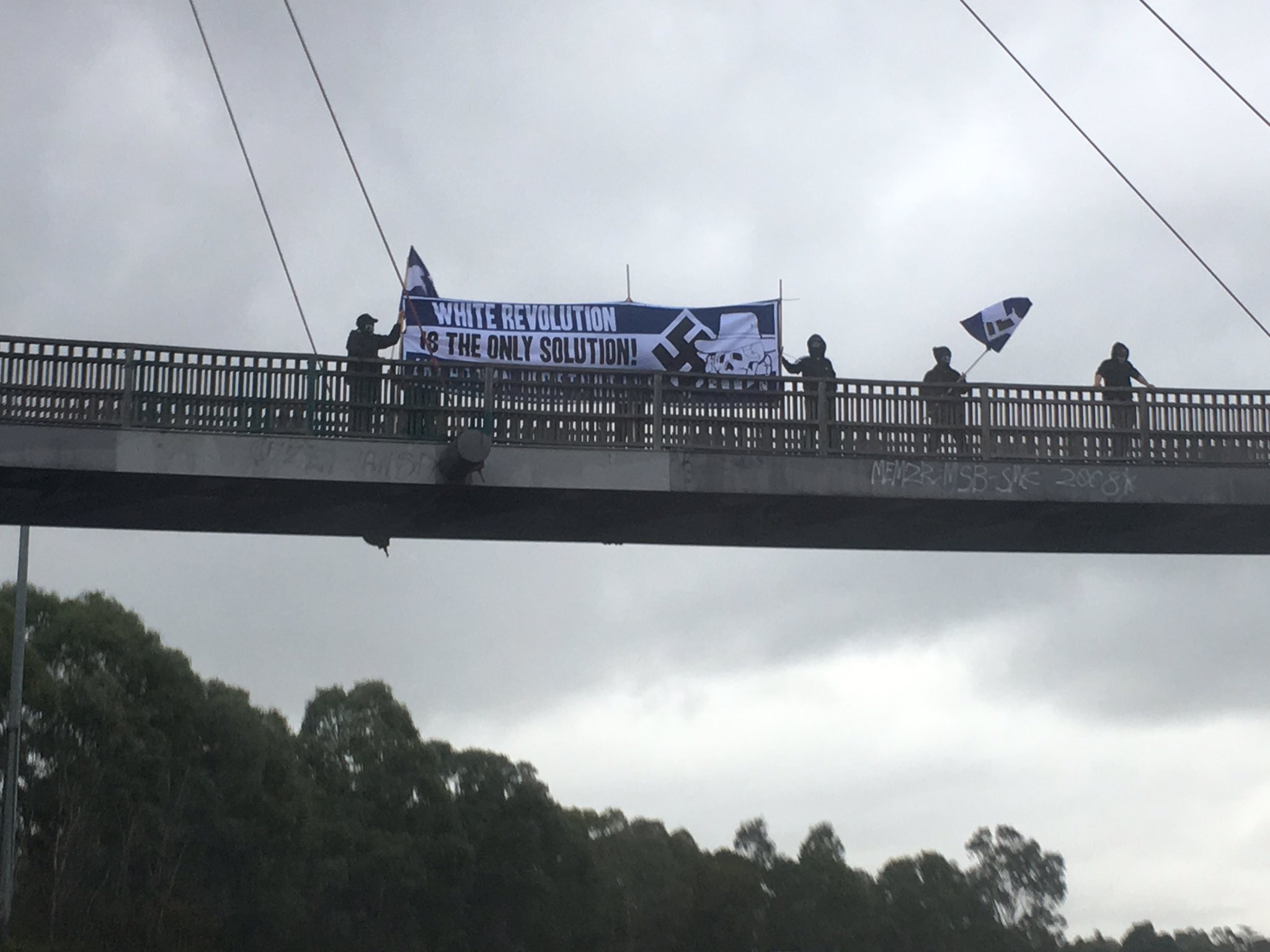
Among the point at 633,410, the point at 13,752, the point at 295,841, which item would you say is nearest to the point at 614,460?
the point at 633,410

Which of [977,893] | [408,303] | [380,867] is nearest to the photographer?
[408,303]

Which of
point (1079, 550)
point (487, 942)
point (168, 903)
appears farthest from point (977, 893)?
point (1079, 550)

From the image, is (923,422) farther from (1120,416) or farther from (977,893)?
(977,893)

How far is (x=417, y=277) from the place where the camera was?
890 inches

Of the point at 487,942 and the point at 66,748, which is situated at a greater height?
the point at 66,748

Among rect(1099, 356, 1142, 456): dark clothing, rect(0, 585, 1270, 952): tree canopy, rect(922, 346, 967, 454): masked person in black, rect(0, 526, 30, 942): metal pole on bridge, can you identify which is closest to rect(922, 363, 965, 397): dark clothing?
rect(922, 346, 967, 454): masked person in black

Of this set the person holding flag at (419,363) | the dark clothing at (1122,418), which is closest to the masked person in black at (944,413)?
the dark clothing at (1122,418)

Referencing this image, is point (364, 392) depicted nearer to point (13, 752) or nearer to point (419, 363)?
point (419, 363)

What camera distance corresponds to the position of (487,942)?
69500mm

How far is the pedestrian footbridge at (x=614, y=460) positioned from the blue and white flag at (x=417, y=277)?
2.38m

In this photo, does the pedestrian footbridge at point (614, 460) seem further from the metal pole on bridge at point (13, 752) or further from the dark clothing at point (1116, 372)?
the metal pole on bridge at point (13, 752)

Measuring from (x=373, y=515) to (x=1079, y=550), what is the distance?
362 inches

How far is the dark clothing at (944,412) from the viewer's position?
20000 millimetres

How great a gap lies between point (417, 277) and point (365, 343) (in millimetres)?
2413
